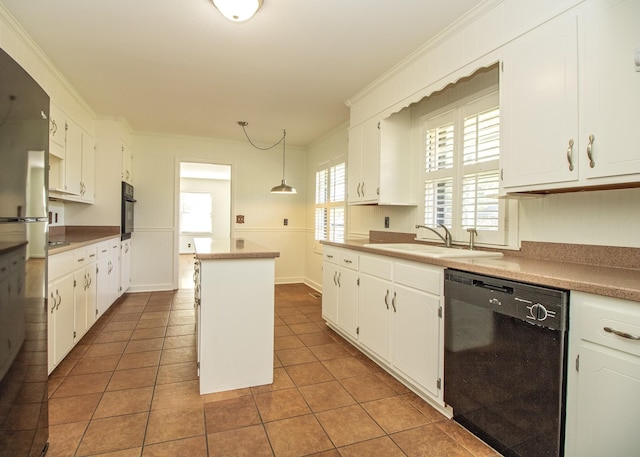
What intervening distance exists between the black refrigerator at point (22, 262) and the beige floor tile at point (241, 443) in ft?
2.46

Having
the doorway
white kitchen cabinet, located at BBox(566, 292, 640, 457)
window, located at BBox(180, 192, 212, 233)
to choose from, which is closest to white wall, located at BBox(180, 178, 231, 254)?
the doorway

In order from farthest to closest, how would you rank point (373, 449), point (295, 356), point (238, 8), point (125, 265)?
point (125, 265) → point (295, 356) → point (238, 8) → point (373, 449)

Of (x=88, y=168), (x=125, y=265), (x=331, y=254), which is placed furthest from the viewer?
(x=125, y=265)

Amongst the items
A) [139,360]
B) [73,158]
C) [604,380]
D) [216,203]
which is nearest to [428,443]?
[604,380]

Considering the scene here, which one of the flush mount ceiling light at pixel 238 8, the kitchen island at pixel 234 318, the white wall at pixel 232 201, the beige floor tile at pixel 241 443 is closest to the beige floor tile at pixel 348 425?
the beige floor tile at pixel 241 443

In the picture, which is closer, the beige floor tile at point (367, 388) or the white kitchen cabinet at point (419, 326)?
the white kitchen cabinet at point (419, 326)

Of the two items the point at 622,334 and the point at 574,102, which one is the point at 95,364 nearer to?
the point at 622,334

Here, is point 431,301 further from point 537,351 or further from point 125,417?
point 125,417

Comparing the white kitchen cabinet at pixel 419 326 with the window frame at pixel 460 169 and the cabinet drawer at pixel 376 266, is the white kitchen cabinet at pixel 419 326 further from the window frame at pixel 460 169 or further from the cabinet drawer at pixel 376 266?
the window frame at pixel 460 169

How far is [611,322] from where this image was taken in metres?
1.17

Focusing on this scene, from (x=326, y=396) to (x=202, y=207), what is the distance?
8.96 meters

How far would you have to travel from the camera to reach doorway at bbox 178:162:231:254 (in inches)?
395

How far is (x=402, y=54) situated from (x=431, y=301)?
6.25 feet

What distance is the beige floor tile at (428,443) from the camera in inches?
64.7
